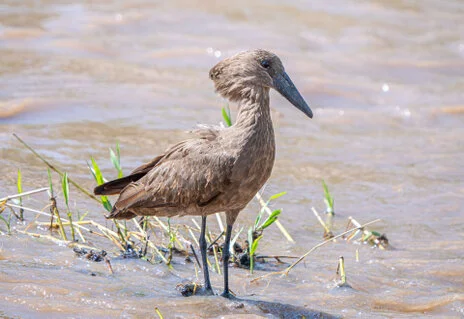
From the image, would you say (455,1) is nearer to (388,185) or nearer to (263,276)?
(388,185)

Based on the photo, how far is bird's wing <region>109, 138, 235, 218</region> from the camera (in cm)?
524

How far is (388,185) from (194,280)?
337cm

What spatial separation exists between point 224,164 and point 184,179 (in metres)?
0.32

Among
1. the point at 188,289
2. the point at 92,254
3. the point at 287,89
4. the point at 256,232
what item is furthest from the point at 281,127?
the point at 188,289

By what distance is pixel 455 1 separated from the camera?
1464cm

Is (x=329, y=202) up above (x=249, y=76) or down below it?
below

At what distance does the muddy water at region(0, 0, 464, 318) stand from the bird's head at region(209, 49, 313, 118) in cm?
130

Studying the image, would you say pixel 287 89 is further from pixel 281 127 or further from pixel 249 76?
pixel 281 127

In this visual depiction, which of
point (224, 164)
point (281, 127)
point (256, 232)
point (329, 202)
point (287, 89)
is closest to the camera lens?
point (224, 164)

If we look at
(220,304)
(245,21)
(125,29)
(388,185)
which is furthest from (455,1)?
(220,304)

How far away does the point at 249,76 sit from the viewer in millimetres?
5473

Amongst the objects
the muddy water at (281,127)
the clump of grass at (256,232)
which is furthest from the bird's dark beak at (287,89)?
the muddy water at (281,127)

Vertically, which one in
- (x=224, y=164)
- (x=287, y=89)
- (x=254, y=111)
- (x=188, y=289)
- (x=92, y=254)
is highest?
(x=287, y=89)

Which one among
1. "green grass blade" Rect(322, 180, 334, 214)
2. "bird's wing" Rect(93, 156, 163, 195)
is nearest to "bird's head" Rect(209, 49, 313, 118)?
"bird's wing" Rect(93, 156, 163, 195)
